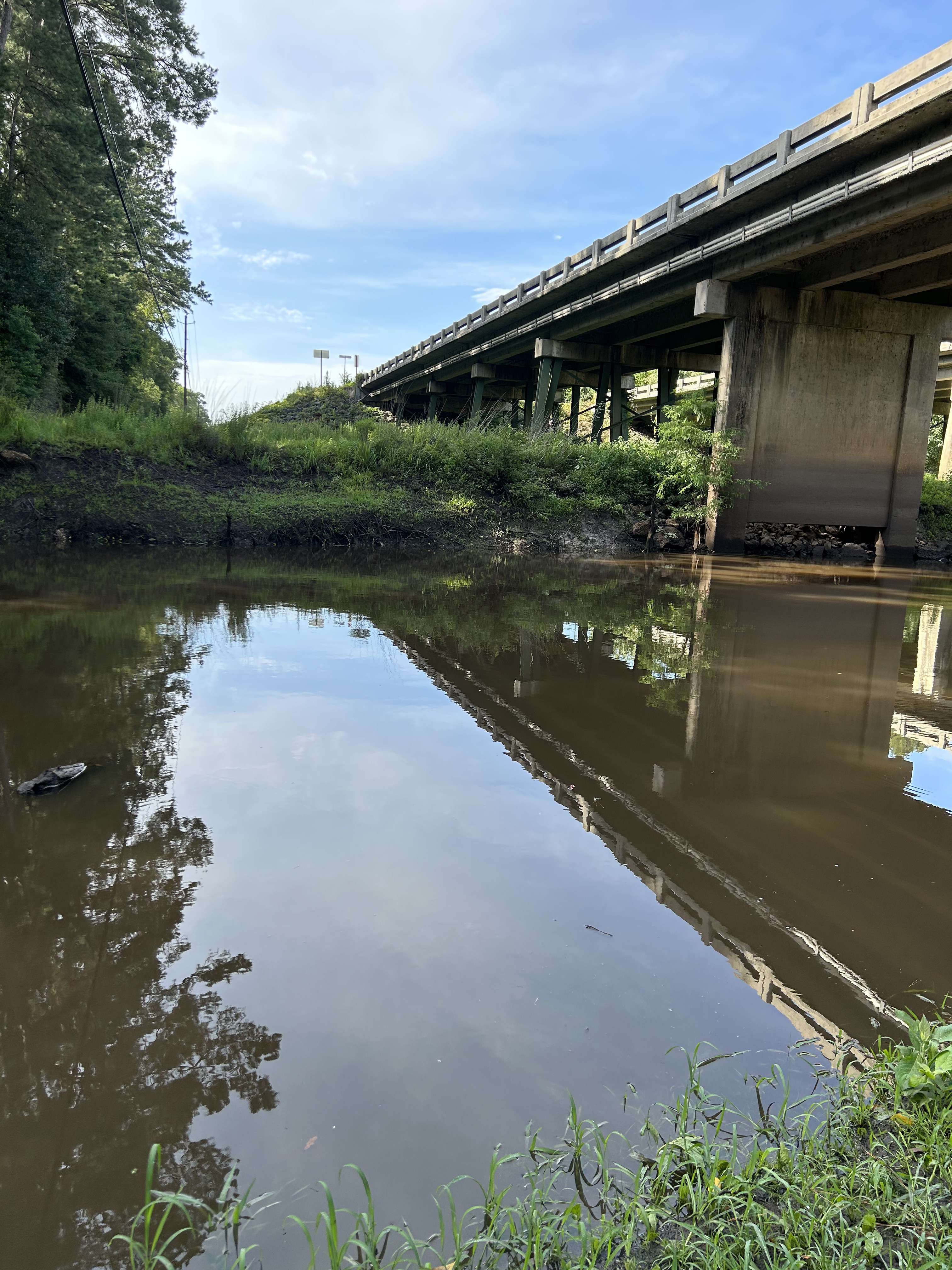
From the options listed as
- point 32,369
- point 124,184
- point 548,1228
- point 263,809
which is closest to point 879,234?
point 263,809

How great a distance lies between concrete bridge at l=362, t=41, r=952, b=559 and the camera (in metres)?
11.6

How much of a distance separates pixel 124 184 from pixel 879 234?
21.5m

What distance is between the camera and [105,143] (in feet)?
37.0

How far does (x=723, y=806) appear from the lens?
3.47 m

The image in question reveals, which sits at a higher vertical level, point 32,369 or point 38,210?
point 38,210

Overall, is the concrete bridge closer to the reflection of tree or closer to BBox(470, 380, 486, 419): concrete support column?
BBox(470, 380, 486, 419): concrete support column

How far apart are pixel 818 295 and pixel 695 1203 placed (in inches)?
714

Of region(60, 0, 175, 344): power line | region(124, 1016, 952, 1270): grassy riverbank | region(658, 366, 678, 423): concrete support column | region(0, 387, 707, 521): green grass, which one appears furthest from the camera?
region(658, 366, 678, 423): concrete support column

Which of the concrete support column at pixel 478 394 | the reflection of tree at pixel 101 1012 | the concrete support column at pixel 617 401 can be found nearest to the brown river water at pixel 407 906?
the reflection of tree at pixel 101 1012

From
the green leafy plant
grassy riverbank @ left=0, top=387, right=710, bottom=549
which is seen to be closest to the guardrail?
grassy riverbank @ left=0, top=387, right=710, bottom=549

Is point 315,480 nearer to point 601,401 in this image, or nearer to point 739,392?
point 739,392

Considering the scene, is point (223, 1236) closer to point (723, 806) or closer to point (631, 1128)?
point (631, 1128)

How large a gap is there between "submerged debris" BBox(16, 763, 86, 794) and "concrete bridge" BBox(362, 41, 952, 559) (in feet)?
41.3

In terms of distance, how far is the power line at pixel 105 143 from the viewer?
1028 centimetres
